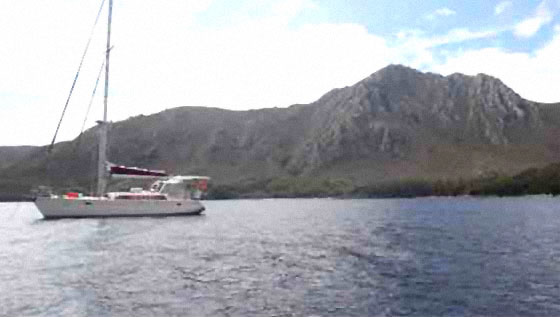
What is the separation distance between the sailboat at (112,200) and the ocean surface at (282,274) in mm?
25777

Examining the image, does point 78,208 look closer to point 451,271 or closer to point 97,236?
point 97,236

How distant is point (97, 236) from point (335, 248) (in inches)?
1116

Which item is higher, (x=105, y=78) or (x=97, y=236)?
(x=105, y=78)

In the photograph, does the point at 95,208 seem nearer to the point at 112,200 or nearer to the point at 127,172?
the point at 112,200

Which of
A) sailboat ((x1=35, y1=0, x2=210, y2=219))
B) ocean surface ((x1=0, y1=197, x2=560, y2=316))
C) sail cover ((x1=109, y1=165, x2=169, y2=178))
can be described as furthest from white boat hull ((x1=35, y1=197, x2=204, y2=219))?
ocean surface ((x1=0, y1=197, x2=560, y2=316))

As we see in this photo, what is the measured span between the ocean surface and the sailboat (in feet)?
84.6

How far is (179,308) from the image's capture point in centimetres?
3088

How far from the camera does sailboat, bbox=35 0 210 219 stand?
98250 millimetres

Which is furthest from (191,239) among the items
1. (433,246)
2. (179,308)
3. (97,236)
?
(179,308)

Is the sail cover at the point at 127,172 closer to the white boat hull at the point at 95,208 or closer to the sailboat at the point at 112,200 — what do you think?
the sailboat at the point at 112,200

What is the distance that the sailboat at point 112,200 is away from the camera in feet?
322

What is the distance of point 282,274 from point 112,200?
64738mm

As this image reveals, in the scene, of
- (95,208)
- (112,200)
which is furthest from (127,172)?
(95,208)

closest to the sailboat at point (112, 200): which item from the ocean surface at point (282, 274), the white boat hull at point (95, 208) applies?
the white boat hull at point (95, 208)
